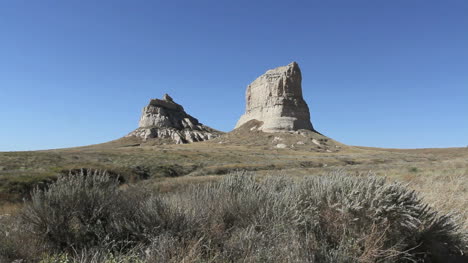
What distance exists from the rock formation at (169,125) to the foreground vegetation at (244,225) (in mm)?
104821

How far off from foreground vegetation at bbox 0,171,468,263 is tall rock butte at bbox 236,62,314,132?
85925 millimetres

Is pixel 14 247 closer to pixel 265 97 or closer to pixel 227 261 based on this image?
pixel 227 261

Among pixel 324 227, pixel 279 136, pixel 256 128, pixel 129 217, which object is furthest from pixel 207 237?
pixel 256 128

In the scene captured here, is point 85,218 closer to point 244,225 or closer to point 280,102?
point 244,225

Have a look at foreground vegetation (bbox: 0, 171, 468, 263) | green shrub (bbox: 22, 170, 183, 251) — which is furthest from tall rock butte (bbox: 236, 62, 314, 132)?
green shrub (bbox: 22, 170, 183, 251)

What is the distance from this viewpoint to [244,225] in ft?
13.8

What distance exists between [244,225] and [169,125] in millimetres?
125764

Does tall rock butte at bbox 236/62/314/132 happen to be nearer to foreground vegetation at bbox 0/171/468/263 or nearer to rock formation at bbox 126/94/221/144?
rock formation at bbox 126/94/221/144

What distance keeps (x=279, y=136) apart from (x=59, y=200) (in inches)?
3212

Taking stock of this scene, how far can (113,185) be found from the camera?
5.21m

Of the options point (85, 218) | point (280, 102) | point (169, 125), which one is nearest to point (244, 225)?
point (85, 218)

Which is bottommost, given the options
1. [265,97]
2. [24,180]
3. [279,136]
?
[24,180]

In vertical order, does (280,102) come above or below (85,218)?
above

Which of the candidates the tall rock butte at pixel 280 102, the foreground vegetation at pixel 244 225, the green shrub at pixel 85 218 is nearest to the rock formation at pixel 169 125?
the tall rock butte at pixel 280 102
